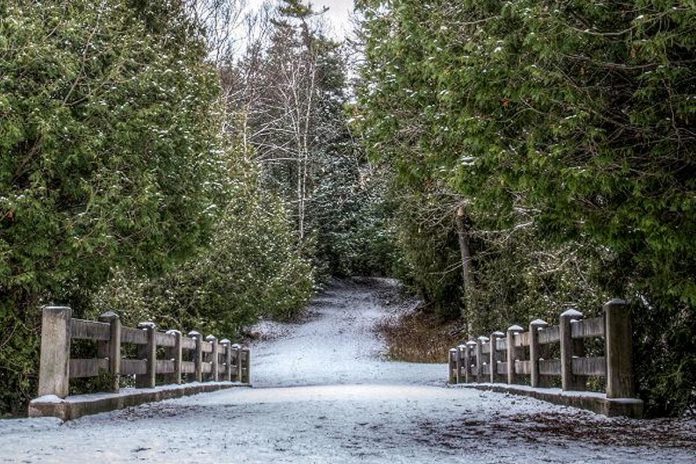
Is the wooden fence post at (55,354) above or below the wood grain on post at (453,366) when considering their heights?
above

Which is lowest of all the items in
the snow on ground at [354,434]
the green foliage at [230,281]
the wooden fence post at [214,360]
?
the snow on ground at [354,434]

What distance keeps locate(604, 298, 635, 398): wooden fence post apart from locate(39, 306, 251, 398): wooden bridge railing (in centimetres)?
540

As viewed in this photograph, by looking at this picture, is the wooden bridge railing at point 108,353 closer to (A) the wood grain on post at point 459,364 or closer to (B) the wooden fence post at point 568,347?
(B) the wooden fence post at point 568,347

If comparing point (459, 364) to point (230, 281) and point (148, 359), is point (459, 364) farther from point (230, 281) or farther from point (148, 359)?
point (148, 359)

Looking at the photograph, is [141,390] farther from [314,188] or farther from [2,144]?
[314,188]

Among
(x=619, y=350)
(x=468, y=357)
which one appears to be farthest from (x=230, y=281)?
(x=619, y=350)

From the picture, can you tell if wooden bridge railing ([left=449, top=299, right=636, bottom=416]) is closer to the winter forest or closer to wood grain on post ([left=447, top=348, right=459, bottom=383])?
the winter forest

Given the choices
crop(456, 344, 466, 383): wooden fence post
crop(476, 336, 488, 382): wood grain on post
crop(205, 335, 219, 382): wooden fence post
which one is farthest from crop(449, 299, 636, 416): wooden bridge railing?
crop(205, 335, 219, 382): wooden fence post

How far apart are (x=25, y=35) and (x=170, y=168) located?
8.15 ft

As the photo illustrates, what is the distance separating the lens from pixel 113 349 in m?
8.84

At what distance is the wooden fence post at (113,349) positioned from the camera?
28.8 feet

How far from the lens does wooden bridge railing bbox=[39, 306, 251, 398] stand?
7414 millimetres

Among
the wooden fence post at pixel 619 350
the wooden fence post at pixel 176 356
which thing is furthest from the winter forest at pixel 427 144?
the wooden fence post at pixel 176 356

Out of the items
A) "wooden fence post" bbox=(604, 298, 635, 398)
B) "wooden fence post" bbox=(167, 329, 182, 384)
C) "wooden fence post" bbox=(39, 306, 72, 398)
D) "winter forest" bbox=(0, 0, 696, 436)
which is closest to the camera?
"winter forest" bbox=(0, 0, 696, 436)
